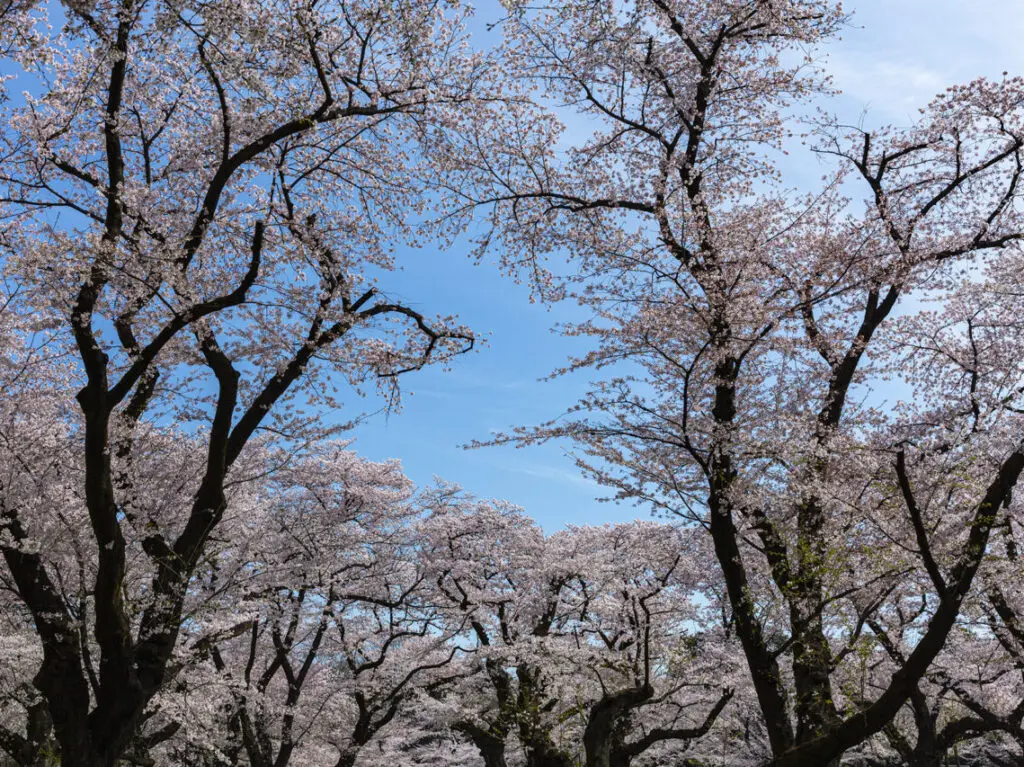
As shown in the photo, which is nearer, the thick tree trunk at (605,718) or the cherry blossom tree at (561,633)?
the thick tree trunk at (605,718)

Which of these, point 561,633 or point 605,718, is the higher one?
point 561,633

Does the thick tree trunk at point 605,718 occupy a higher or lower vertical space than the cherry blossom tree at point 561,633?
lower

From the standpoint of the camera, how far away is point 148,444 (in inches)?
565

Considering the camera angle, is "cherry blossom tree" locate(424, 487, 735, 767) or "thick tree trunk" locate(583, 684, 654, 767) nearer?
"thick tree trunk" locate(583, 684, 654, 767)

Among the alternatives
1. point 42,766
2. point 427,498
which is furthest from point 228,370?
point 427,498

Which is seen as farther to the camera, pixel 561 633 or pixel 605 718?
pixel 561 633

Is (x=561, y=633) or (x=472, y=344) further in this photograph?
(x=561, y=633)

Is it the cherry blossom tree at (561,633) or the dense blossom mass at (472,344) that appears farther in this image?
the cherry blossom tree at (561,633)

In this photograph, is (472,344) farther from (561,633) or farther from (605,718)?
(561,633)

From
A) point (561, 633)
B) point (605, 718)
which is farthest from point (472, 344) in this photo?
point (561, 633)

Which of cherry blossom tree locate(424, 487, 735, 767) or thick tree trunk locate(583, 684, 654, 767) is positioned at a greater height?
cherry blossom tree locate(424, 487, 735, 767)

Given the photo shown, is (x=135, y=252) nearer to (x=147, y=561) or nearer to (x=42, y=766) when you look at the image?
(x=147, y=561)

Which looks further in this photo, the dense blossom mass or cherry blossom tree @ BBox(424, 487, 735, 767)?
cherry blossom tree @ BBox(424, 487, 735, 767)

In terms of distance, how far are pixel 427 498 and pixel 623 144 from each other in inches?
546
